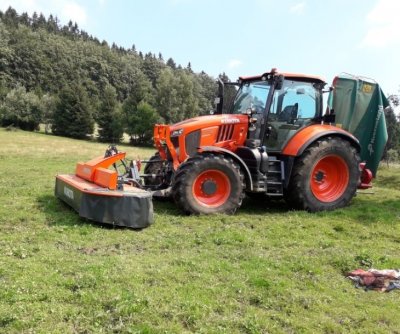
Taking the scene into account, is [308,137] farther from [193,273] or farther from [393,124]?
[393,124]

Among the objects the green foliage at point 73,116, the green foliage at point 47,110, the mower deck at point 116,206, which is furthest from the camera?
the green foliage at point 47,110

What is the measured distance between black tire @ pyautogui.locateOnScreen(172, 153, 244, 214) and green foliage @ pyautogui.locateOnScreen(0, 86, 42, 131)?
5417 centimetres

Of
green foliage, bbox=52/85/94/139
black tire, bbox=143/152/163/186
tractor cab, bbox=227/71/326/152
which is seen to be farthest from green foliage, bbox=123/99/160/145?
tractor cab, bbox=227/71/326/152

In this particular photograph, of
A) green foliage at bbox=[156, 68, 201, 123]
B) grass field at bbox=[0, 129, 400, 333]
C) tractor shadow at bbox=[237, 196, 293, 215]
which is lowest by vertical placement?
grass field at bbox=[0, 129, 400, 333]

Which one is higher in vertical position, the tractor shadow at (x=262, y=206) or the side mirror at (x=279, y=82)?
the side mirror at (x=279, y=82)

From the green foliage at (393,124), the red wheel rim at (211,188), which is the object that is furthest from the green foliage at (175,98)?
the red wheel rim at (211,188)

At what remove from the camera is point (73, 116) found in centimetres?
5494

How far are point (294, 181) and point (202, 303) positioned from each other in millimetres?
4867

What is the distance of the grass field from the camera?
4047 mm

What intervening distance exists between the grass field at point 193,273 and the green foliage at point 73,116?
157 feet

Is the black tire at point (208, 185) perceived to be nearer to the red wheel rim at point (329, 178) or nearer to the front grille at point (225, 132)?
the front grille at point (225, 132)

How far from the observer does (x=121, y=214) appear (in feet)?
22.6

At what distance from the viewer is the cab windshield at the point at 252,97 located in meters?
9.06

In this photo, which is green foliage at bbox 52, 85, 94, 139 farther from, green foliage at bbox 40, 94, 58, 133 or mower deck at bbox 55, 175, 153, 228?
mower deck at bbox 55, 175, 153, 228
